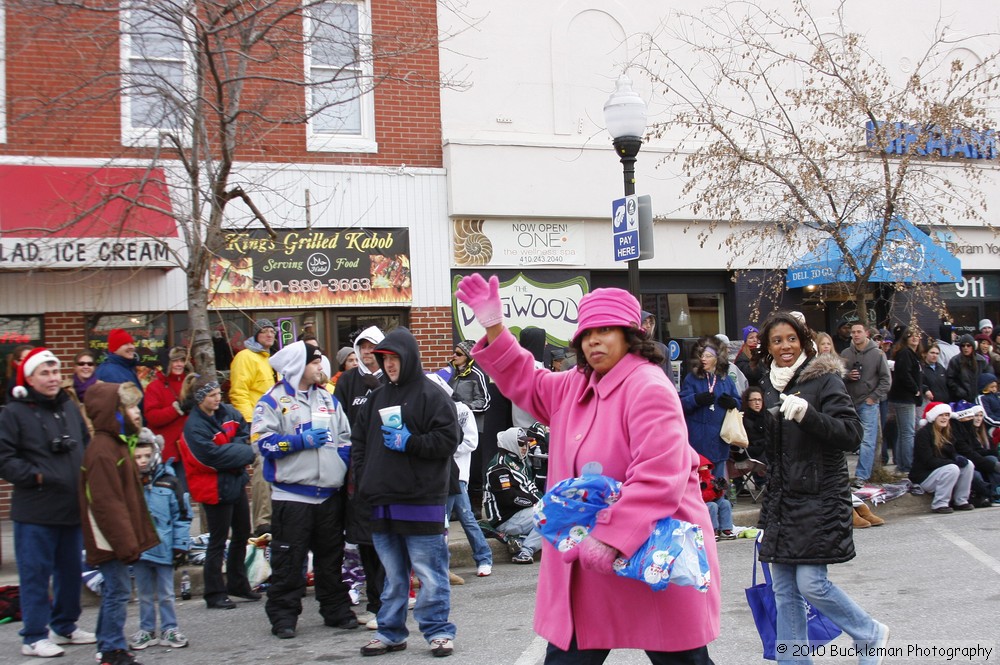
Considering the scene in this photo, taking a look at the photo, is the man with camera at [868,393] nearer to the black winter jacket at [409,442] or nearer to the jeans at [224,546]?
A: the black winter jacket at [409,442]

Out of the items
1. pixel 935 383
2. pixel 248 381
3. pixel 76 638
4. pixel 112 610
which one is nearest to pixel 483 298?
pixel 112 610

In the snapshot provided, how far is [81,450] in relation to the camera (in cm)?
670

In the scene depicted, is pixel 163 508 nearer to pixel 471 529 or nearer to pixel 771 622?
pixel 471 529

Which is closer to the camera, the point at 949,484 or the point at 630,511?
the point at 630,511

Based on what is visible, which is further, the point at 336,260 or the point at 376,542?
the point at 336,260

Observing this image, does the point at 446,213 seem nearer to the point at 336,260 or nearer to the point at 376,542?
the point at 336,260

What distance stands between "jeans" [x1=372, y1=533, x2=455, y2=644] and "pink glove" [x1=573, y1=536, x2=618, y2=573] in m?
2.74

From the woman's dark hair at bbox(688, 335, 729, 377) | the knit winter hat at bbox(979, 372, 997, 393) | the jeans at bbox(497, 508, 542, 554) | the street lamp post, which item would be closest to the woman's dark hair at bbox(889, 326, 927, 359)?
the knit winter hat at bbox(979, 372, 997, 393)

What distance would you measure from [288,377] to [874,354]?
776cm

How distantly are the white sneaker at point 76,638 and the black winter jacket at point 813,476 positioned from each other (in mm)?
4692

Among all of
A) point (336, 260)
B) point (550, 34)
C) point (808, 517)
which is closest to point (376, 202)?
point (336, 260)

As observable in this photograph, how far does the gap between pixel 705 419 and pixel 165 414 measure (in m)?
5.34

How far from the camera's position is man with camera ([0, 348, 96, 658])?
20.8ft

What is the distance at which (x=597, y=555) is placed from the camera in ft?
11.0
